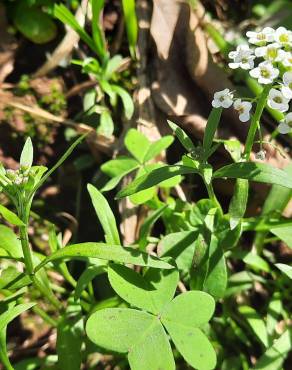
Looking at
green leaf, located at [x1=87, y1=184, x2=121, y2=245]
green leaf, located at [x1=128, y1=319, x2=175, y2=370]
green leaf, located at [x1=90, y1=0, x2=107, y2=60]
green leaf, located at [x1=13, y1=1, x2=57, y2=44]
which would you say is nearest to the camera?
green leaf, located at [x1=128, y1=319, x2=175, y2=370]

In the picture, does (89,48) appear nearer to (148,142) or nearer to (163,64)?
(163,64)

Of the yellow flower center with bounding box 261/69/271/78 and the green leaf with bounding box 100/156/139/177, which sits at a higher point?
the yellow flower center with bounding box 261/69/271/78

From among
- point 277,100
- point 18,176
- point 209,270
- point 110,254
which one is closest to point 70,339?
point 110,254

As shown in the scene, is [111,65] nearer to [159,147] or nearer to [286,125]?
[159,147]

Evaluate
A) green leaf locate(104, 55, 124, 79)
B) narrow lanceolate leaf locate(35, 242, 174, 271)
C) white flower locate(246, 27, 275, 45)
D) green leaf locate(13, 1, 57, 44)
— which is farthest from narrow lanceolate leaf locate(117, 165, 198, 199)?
green leaf locate(13, 1, 57, 44)

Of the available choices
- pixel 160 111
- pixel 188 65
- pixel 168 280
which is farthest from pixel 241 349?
pixel 188 65

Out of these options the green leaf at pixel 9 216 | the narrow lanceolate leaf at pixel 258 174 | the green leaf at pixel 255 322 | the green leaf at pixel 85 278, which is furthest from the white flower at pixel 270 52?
the green leaf at pixel 255 322

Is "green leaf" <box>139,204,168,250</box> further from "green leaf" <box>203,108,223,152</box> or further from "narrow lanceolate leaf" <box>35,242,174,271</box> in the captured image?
"green leaf" <box>203,108,223,152</box>
